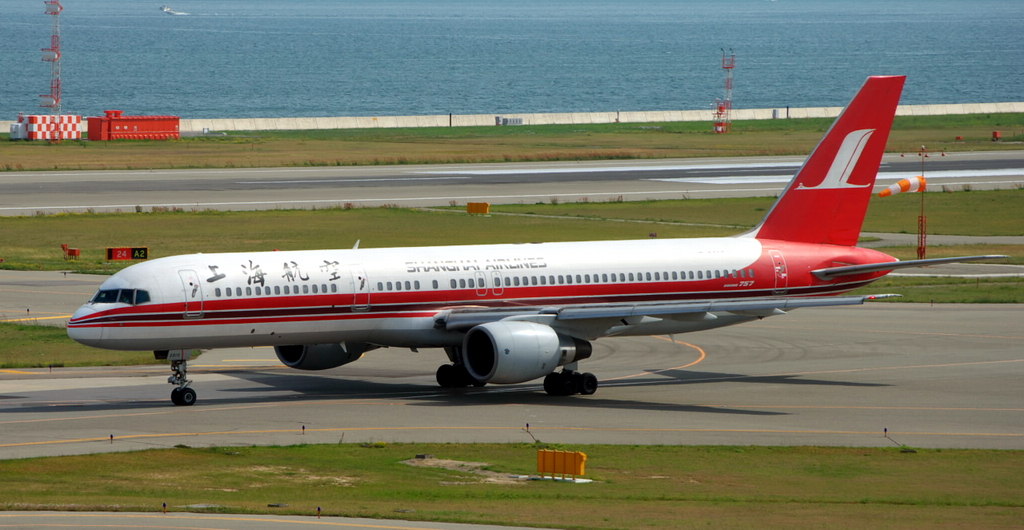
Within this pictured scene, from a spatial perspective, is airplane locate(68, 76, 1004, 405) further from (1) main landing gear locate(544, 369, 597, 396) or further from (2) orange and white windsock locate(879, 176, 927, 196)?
(2) orange and white windsock locate(879, 176, 927, 196)

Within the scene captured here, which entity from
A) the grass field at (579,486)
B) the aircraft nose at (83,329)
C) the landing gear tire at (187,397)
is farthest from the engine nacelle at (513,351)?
the aircraft nose at (83,329)

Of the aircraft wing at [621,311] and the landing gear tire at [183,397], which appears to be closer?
the landing gear tire at [183,397]

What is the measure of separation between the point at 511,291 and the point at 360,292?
5455 mm

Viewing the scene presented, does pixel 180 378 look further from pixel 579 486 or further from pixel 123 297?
pixel 579 486

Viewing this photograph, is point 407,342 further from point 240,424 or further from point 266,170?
point 266,170

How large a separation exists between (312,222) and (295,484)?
6225cm

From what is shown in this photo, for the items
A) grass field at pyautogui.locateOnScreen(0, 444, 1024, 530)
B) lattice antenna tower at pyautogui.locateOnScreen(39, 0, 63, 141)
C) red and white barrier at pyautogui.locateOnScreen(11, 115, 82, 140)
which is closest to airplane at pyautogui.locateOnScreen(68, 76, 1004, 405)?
grass field at pyautogui.locateOnScreen(0, 444, 1024, 530)

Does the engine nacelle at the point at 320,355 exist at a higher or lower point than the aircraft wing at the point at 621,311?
lower

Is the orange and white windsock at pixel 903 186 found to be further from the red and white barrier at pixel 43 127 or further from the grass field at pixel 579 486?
the red and white barrier at pixel 43 127

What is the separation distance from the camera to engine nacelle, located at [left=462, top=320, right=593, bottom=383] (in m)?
40.8

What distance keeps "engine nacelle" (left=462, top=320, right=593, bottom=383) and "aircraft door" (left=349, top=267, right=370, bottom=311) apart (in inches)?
134

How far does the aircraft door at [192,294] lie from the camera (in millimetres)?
39688

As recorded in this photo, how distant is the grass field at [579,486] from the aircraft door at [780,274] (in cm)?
1430

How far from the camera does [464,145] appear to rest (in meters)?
160
